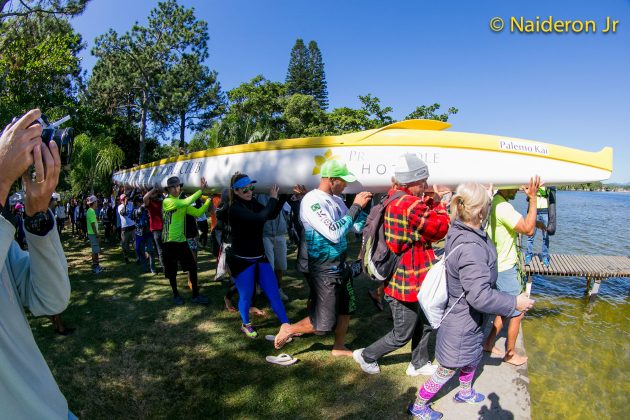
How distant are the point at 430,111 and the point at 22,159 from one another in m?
25.3

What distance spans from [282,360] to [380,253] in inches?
60.3

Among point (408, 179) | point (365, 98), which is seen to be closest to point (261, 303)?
point (408, 179)

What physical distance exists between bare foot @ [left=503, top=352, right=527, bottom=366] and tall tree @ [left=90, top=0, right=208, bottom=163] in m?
28.1

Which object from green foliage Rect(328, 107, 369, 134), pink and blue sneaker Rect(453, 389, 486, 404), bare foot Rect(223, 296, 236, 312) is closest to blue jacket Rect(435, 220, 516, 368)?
pink and blue sneaker Rect(453, 389, 486, 404)

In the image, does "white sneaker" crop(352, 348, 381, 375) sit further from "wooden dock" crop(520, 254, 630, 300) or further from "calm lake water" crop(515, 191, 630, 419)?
"wooden dock" crop(520, 254, 630, 300)

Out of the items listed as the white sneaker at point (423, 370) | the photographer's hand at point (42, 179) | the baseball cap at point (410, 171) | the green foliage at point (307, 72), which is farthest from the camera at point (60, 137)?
the green foliage at point (307, 72)

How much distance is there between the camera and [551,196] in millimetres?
5484

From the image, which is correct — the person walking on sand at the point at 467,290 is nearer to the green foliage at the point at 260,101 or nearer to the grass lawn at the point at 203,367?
the grass lawn at the point at 203,367

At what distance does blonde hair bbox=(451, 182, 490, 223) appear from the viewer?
2.39 m

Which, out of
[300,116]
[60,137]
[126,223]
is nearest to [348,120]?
[300,116]

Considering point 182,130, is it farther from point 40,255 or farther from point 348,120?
point 40,255

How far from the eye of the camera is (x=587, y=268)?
7359 millimetres

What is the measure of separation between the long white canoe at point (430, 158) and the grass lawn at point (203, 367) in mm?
1966

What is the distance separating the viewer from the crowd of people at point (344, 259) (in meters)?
1.14
